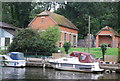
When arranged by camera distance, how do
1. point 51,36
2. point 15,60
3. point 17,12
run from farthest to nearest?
1. point 17,12
2. point 51,36
3. point 15,60

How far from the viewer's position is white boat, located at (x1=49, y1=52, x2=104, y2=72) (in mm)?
24623

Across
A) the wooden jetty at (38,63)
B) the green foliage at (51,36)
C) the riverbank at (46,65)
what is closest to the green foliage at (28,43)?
the green foliage at (51,36)

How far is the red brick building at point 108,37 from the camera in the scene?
154 ft

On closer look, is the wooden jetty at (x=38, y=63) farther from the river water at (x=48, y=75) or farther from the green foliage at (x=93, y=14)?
the green foliage at (x=93, y=14)

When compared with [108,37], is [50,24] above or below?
above

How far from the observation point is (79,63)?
25.4 m

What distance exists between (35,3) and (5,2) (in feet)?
28.1

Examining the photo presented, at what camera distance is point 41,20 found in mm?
47125

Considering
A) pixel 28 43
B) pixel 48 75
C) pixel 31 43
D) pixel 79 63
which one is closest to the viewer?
pixel 48 75

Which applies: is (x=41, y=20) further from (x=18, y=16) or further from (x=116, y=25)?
(x=116, y=25)

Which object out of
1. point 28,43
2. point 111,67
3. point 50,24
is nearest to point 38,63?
point 28,43

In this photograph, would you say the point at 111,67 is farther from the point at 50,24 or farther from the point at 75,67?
the point at 50,24

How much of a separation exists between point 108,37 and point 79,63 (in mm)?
25710

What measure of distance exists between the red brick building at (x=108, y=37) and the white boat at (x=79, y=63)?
22040 millimetres
